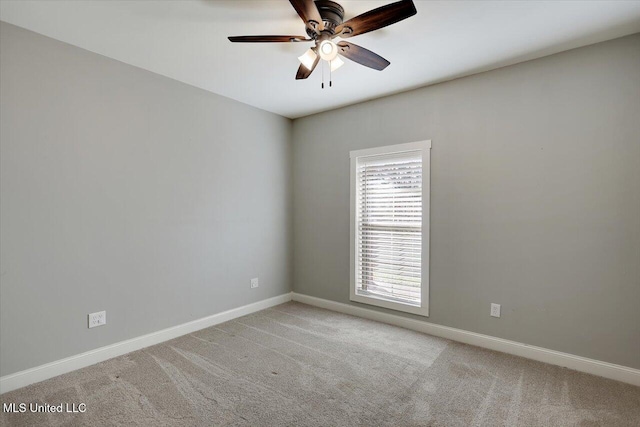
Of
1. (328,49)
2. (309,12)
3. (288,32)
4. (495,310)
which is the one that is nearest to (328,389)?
(495,310)

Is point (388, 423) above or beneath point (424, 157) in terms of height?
beneath

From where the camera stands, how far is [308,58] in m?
2.28

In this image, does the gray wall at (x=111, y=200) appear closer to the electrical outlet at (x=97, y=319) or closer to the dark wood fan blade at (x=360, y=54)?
the electrical outlet at (x=97, y=319)

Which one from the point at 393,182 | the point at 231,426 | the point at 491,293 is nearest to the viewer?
the point at 231,426

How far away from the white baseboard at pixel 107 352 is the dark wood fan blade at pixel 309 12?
9.67ft

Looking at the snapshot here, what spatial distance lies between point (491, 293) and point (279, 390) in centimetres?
206

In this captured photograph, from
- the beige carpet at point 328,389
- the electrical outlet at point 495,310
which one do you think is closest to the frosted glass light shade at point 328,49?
the beige carpet at point 328,389

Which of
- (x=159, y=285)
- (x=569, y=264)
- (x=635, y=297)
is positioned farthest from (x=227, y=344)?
(x=635, y=297)

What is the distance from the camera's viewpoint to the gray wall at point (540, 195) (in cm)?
242

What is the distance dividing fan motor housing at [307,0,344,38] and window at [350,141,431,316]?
170 centimetres

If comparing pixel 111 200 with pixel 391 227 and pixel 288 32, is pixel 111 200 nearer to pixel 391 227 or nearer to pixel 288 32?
pixel 288 32

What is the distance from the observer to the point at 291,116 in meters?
4.41

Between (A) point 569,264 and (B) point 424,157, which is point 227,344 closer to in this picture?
(B) point 424,157

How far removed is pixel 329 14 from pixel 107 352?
10.2 feet
